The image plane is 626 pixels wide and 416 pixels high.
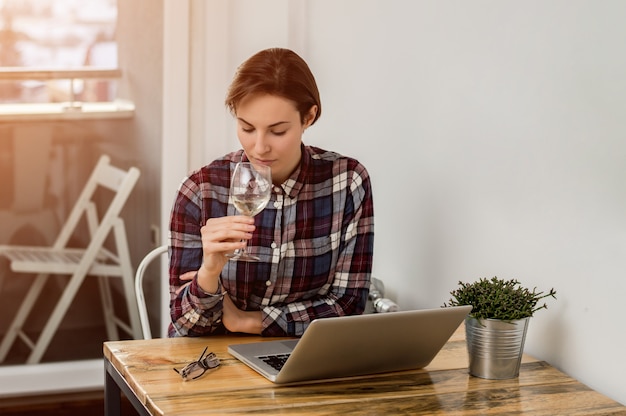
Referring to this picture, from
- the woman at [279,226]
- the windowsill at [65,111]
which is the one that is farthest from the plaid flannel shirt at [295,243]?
the windowsill at [65,111]

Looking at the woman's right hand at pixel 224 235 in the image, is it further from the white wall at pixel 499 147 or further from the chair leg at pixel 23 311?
the chair leg at pixel 23 311

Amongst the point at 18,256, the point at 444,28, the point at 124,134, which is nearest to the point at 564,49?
the point at 444,28

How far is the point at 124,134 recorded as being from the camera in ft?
11.9

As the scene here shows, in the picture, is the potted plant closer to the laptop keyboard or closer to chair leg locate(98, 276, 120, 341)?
the laptop keyboard

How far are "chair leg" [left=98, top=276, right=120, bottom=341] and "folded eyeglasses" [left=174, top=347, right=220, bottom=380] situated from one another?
6.53 ft

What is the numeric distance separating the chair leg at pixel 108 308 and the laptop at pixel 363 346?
1.99m

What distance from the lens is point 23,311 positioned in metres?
3.60

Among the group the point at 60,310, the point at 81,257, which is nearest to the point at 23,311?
the point at 60,310

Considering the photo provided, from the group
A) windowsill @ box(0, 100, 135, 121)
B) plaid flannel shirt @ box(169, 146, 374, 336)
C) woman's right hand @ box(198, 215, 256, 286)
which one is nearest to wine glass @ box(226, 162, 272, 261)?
woman's right hand @ box(198, 215, 256, 286)

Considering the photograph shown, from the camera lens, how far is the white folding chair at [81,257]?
3.58m

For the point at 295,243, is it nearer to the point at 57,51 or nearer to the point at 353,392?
the point at 353,392

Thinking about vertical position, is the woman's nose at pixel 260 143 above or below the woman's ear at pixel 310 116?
below

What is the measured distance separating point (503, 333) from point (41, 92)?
2.33 metres

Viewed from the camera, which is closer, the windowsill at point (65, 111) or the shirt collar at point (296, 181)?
the shirt collar at point (296, 181)
